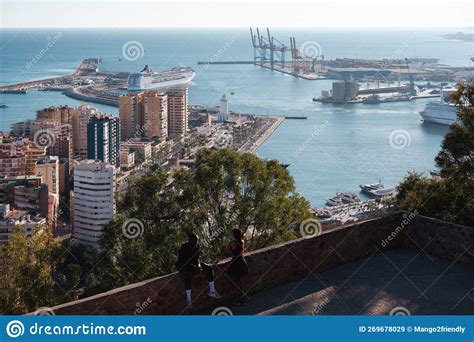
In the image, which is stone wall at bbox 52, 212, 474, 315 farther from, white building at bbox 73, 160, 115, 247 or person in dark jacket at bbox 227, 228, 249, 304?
white building at bbox 73, 160, 115, 247

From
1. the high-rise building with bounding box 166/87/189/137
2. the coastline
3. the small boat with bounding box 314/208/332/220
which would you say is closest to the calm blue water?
the coastline

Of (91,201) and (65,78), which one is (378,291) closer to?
(91,201)

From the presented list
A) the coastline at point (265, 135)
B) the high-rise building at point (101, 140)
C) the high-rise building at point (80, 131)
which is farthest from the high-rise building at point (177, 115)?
the high-rise building at point (101, 140)

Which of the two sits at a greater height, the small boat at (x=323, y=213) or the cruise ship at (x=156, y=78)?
the small boat at (x=323, y=213)

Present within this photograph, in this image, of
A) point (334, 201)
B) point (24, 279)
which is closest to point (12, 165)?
point (334, 201)

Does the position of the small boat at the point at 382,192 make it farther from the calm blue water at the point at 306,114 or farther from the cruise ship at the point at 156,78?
the cruise ship at the point at 156,78

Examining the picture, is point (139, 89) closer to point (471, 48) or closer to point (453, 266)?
point (453, 266)

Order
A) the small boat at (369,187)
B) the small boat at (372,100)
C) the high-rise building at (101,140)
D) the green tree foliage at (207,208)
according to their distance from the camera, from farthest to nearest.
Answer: the small boat at (372,100) → the high-rise building at (101,140) → the small boat at (369,187) → the green tree foliage at (207,208)

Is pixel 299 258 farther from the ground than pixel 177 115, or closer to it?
farther from the ground
